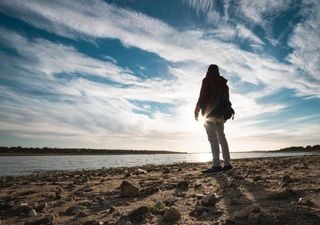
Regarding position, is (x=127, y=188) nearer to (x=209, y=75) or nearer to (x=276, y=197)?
(x=276, y=197)

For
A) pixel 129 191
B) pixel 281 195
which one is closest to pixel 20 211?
pixel 129 191

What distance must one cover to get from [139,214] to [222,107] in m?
5.94

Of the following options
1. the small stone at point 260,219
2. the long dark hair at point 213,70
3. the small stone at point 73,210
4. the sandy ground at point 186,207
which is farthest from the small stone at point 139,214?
the long dark hair at point 213,70

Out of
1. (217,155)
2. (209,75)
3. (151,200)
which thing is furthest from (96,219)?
(209,75)

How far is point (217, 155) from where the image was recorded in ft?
31.8

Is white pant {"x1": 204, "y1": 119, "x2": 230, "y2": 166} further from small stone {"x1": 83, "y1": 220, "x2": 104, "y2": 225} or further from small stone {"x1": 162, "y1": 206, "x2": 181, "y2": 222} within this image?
small stone {"x1": 83, "y1": 220, "x2": 104, "y2": 225}

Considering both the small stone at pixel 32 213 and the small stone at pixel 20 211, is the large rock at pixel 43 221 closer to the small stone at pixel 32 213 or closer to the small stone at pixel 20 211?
the small stone at pixel 32 213

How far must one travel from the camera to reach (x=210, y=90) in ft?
32.0

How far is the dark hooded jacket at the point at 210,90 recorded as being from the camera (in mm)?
9680

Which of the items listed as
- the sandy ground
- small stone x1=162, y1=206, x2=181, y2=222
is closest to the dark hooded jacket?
the sandy ground

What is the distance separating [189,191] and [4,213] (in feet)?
11.8

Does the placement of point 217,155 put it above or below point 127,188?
above

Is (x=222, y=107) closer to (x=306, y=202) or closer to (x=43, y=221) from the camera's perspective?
(x=306, y=202)

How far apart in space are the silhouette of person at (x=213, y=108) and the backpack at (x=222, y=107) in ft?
0.15
